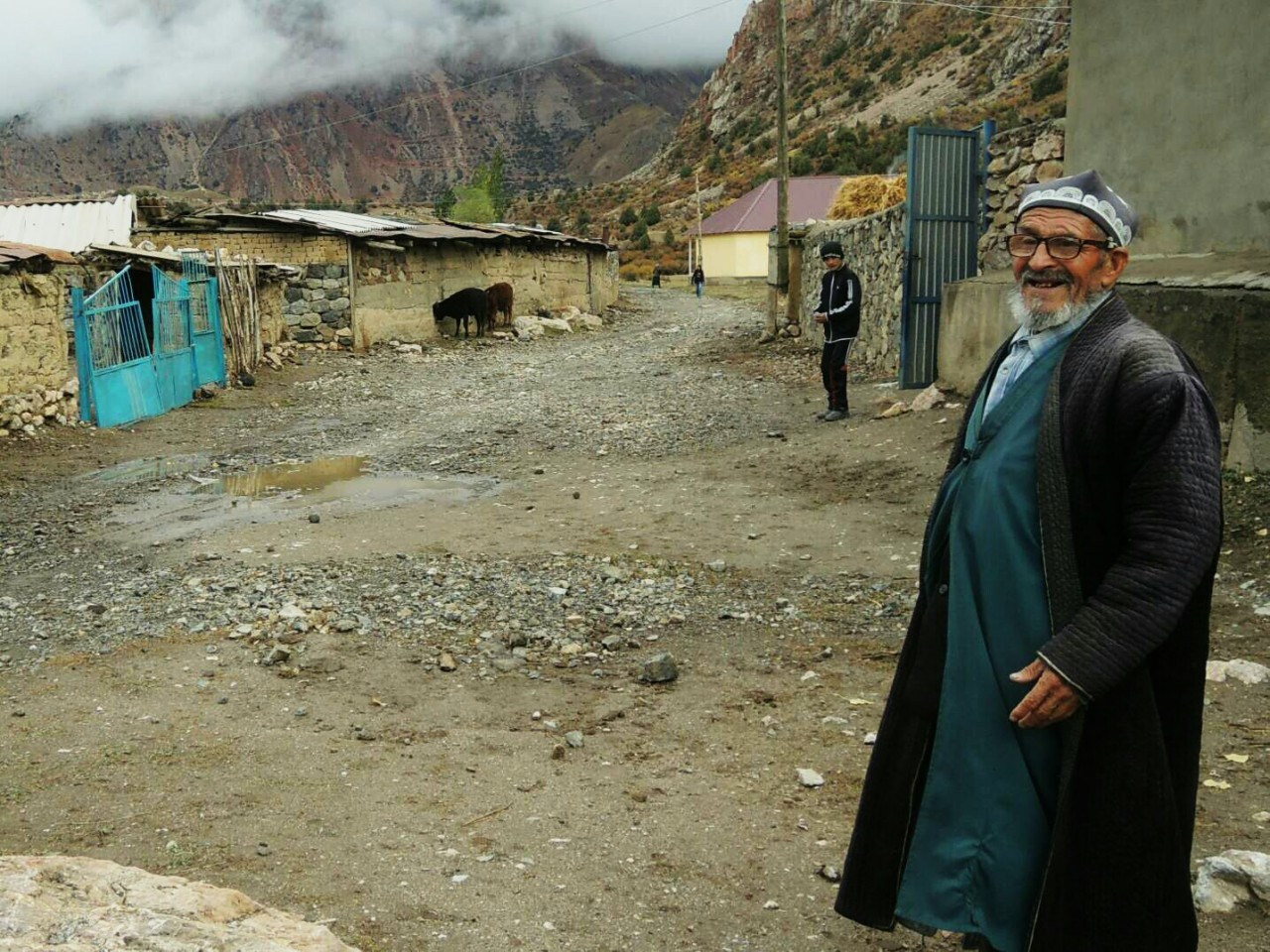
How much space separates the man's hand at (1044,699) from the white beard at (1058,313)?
0.61 m

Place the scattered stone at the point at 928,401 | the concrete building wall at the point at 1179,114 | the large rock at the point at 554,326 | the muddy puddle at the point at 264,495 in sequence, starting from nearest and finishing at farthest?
the concrete building wall at the point at 1179,114 → the muddy puddle at the point at 264,495 → the scattered stone at the point at 928,401 → the large rock at the point at 554,326

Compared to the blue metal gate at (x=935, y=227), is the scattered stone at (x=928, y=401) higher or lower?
lower

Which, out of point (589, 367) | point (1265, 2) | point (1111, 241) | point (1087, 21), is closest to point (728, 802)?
point (1111, 241)

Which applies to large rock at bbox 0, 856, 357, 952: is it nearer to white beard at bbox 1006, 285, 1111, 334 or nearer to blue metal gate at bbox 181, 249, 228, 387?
white beard at bbox 1006, 285, 1111, 334

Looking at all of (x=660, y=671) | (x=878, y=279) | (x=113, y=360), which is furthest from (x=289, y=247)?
(x=660, y=671)

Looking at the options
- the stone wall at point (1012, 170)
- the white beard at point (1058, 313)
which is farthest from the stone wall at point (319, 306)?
the white beard at point (1058, 313)

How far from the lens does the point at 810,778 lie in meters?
3.64

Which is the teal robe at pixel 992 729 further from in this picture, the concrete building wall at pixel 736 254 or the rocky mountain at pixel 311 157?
the rocky mountain at pixel 311 157

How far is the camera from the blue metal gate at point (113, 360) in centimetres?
1127

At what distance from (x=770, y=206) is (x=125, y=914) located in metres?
56.8

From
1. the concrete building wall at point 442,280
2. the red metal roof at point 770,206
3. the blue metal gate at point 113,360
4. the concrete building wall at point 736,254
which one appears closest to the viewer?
the blue metal gate at point 113,360

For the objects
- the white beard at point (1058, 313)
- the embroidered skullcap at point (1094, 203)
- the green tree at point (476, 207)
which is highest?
the green tree at point (476, 207)

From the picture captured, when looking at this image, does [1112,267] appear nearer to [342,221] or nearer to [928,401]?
[928,401]

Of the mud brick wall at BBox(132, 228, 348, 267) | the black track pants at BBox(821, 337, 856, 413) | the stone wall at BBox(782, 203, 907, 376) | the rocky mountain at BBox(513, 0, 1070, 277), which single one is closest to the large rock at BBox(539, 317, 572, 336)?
the mud brick wall at BBox(132, 228, 348, 267)
